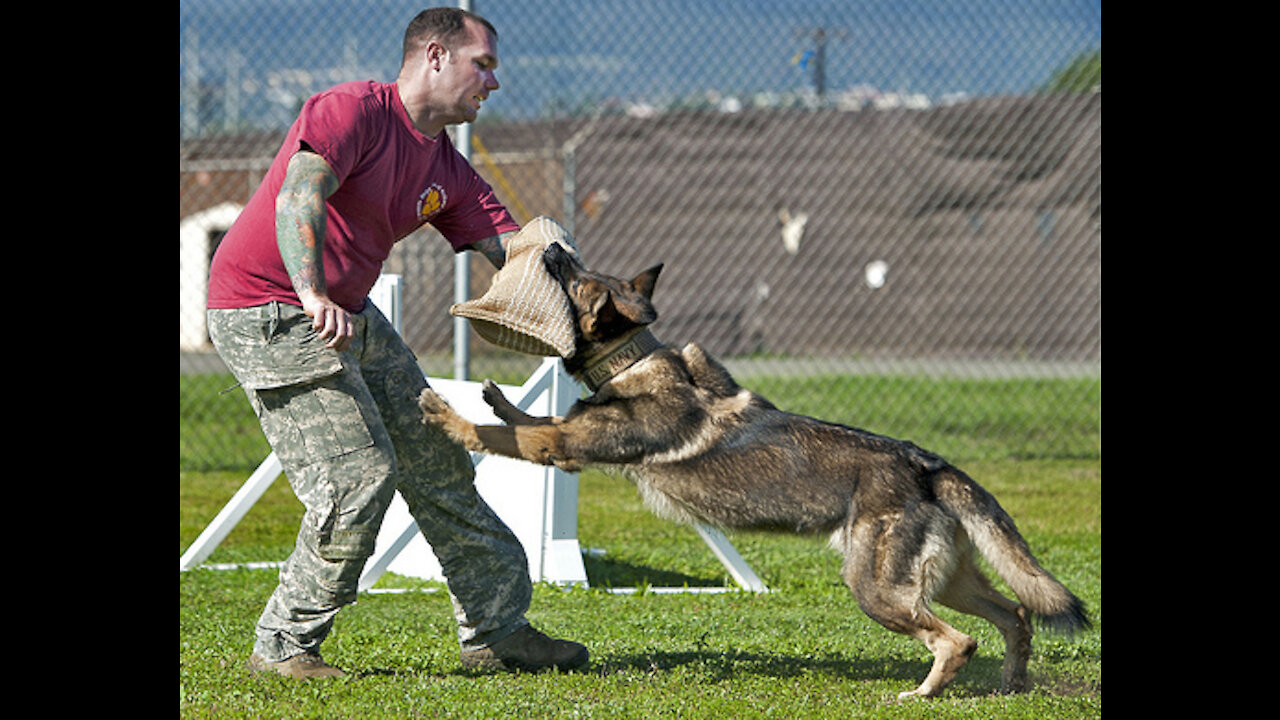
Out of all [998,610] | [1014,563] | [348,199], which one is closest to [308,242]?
[348,199]

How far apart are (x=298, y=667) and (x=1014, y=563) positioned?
89.8 inches

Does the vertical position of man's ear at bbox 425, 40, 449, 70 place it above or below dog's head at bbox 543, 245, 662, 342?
above

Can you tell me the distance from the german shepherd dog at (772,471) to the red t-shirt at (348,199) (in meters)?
0.47

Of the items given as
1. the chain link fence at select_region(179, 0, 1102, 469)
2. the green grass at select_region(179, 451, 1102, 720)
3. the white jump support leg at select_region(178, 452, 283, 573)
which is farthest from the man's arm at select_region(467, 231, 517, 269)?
the chain link fence at select_region(179, 0, 1102, 469)

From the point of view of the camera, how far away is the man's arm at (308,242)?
3.26 metres

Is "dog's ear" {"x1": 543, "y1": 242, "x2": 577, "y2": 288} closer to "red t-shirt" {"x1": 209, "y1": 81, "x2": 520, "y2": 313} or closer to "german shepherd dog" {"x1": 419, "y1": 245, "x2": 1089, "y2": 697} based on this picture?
"german shepherd dog" {"x1": 419, "y1": 245, "x2": 1089, "y2": 697}

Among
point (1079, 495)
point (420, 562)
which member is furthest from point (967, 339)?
point (420, 562)

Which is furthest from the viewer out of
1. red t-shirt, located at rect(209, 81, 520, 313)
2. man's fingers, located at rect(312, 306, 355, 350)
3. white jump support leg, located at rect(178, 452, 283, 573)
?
white jump support leg, located at rect(178, 452, 283, 573)

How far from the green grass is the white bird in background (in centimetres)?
321

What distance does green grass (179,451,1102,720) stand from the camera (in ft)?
11.8

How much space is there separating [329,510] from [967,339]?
6729mm

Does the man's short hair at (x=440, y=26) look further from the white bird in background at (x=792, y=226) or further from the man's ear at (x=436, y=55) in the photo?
the white bird in background at (x=792, y=226)

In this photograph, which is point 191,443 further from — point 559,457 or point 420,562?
point 559,457

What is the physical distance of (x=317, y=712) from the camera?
3.47m
